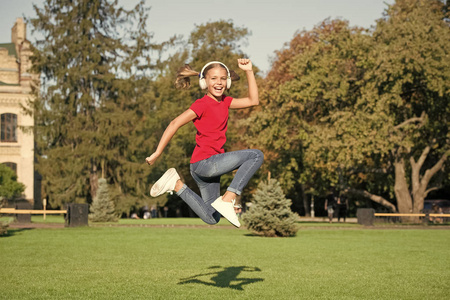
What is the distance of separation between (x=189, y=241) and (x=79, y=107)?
32442 mm

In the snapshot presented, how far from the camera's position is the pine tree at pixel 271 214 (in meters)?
26.8

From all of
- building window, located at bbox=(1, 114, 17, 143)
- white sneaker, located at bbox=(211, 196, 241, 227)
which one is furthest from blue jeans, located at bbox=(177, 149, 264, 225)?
building window, located at bbox=(1, 114, 17, 143)

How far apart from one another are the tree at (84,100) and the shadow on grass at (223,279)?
39765 millimetres

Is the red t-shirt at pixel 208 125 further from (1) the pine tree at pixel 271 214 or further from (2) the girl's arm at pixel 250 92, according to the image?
(1) the pine tree at pixel 271 214

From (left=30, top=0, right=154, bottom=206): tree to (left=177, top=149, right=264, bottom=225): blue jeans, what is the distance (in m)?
45.5

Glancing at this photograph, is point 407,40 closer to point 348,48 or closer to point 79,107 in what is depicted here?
point 348,48

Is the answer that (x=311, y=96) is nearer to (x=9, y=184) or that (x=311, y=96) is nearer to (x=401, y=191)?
(x=401, y=191)

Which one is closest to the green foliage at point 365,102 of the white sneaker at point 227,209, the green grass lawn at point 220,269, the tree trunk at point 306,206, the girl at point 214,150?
the green grass lawn at point 220,269

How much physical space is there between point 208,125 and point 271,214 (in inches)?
774

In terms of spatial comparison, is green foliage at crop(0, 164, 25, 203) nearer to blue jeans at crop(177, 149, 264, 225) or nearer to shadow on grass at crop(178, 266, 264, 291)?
shadow on grass at crop(178, 266, 264, 291)

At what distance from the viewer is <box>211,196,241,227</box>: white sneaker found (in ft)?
25.2

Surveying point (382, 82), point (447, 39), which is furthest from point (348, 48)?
point (447, 39)

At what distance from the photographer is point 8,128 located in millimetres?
67438

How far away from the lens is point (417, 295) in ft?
38.0
